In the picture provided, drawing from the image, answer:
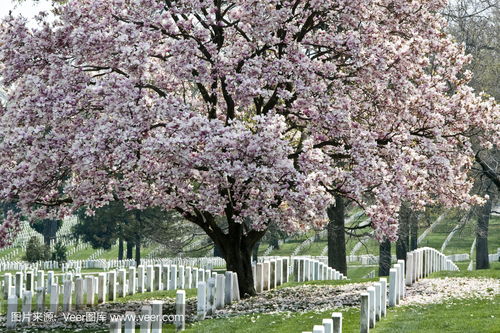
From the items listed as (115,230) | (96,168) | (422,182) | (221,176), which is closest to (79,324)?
Answer: (96,168)

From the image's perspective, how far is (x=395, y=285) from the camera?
689 inches

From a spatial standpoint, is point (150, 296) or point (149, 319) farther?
point (150, 296)

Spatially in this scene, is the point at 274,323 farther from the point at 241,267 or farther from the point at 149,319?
the point at 241,267

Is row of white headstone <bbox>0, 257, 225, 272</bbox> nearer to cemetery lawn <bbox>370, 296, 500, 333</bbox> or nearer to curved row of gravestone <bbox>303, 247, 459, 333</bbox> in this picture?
curved row of gravestone <bbox>303, 247, 459, 333</bbox>

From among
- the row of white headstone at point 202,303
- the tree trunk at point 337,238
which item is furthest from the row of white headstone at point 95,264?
the row of white headstone at point 202,303

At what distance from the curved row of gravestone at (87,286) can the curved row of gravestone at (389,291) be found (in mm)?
6848

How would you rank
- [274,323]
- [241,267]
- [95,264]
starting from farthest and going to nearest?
[95,264], [241,267], [274,323]

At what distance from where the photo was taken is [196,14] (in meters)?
20.4

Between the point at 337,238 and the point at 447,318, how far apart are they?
1690 centimetres

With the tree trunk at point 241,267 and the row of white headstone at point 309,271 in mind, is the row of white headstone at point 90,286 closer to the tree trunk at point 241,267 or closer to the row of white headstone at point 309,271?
the tree trunk at point 241,267

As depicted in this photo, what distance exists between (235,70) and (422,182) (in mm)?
5674

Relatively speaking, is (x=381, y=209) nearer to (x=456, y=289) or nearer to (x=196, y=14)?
(x=456, y=289)

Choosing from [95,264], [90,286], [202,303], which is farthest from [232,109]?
[95,264]

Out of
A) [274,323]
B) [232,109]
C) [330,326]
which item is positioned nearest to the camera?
[330,326]
